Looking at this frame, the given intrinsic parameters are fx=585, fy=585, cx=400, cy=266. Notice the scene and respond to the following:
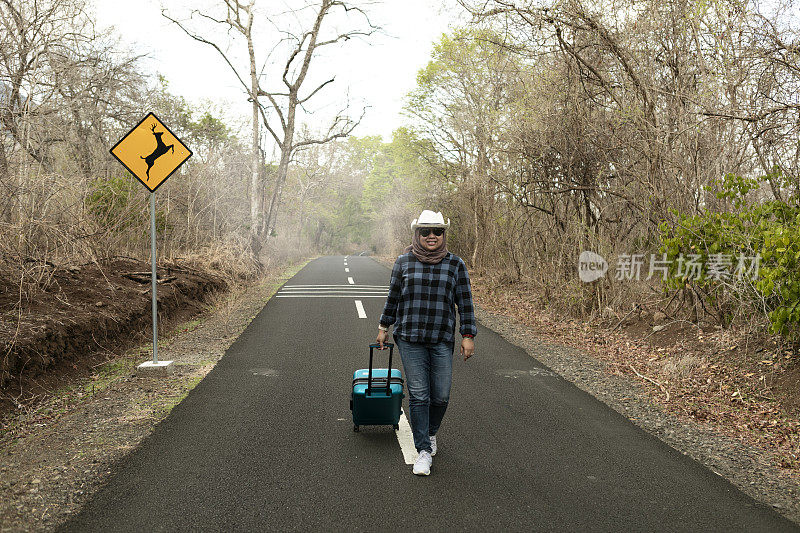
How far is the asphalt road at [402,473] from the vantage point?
3555 mm

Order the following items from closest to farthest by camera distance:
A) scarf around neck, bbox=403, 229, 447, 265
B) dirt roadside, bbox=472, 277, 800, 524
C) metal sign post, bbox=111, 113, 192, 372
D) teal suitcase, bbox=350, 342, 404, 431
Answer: scarf around neck, bbox=403, 229, 447, 265 < dirt roadside, bbox=472, 277, 800, 524 < teal suitcase, bbox=350, 342, 404, 431 < metal sign post, bbox=111, 113, 192, 372

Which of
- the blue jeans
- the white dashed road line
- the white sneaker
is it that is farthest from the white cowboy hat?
the white dashed road line

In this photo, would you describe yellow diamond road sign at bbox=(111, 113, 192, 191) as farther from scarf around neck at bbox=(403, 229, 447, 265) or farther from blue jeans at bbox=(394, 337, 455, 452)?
blue jeans at bbox=(394, 337, 455, 452)

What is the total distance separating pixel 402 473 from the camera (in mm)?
4277

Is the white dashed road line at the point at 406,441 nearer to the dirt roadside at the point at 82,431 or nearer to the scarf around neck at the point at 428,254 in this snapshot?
the scarf around neck at the point at 428,254

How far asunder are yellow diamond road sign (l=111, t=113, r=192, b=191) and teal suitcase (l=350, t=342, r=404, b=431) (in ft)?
13.2

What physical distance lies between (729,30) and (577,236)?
4804 mm

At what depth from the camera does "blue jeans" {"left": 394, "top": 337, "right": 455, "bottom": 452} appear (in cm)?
434

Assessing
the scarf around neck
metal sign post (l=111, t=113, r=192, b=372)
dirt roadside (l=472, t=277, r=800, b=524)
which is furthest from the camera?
metal sign post (l=111, t=113, r=192, b=372)

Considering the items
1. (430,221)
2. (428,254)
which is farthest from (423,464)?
(430,221)

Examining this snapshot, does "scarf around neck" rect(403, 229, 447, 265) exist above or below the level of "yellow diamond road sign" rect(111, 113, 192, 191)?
below

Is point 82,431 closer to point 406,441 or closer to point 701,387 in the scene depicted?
point 406,441

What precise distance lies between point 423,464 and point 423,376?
2.06 feet

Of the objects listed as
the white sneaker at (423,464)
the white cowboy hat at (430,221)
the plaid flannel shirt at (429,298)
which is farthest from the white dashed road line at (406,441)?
the white cowboy hat at (430,221)
